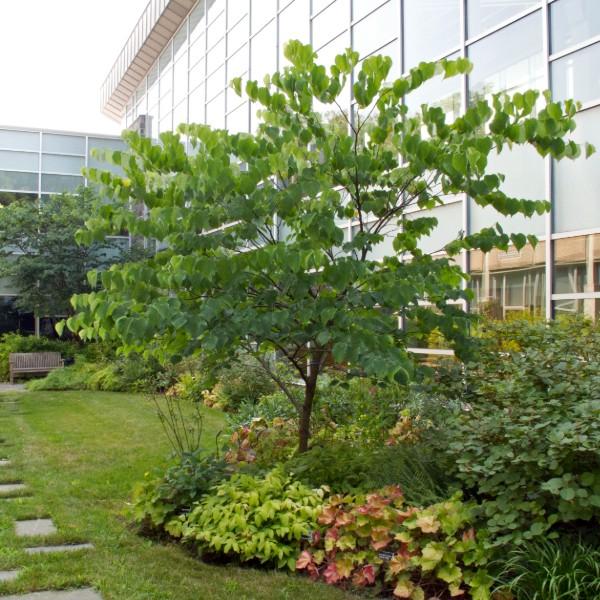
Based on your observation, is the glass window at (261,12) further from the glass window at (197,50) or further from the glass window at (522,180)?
the glass window at (522,180)

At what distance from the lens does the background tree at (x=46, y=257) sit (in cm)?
1830

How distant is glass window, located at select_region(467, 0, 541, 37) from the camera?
7.98 meters

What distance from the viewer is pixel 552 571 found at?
11.9ft

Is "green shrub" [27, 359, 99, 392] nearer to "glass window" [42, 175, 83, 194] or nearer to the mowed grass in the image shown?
the mowed grass

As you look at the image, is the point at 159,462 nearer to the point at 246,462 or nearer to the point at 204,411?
the point at 246,462

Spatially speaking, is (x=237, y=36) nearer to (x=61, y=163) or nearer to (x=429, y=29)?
(x=429, y=29)

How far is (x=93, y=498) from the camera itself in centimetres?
630

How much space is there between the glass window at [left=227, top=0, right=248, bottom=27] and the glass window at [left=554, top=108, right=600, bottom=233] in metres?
10.4

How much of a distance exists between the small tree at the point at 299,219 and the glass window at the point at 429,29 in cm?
454

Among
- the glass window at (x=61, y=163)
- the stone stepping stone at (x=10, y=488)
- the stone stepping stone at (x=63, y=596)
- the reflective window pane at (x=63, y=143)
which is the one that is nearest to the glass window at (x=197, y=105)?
the glass window at (x=61, y=163)

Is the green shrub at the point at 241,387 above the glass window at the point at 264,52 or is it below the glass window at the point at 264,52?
below

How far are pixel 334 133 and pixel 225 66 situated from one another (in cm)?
1231

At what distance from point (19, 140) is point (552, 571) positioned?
22.9 meters

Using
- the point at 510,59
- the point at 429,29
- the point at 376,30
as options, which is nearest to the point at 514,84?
the point at 510,59
